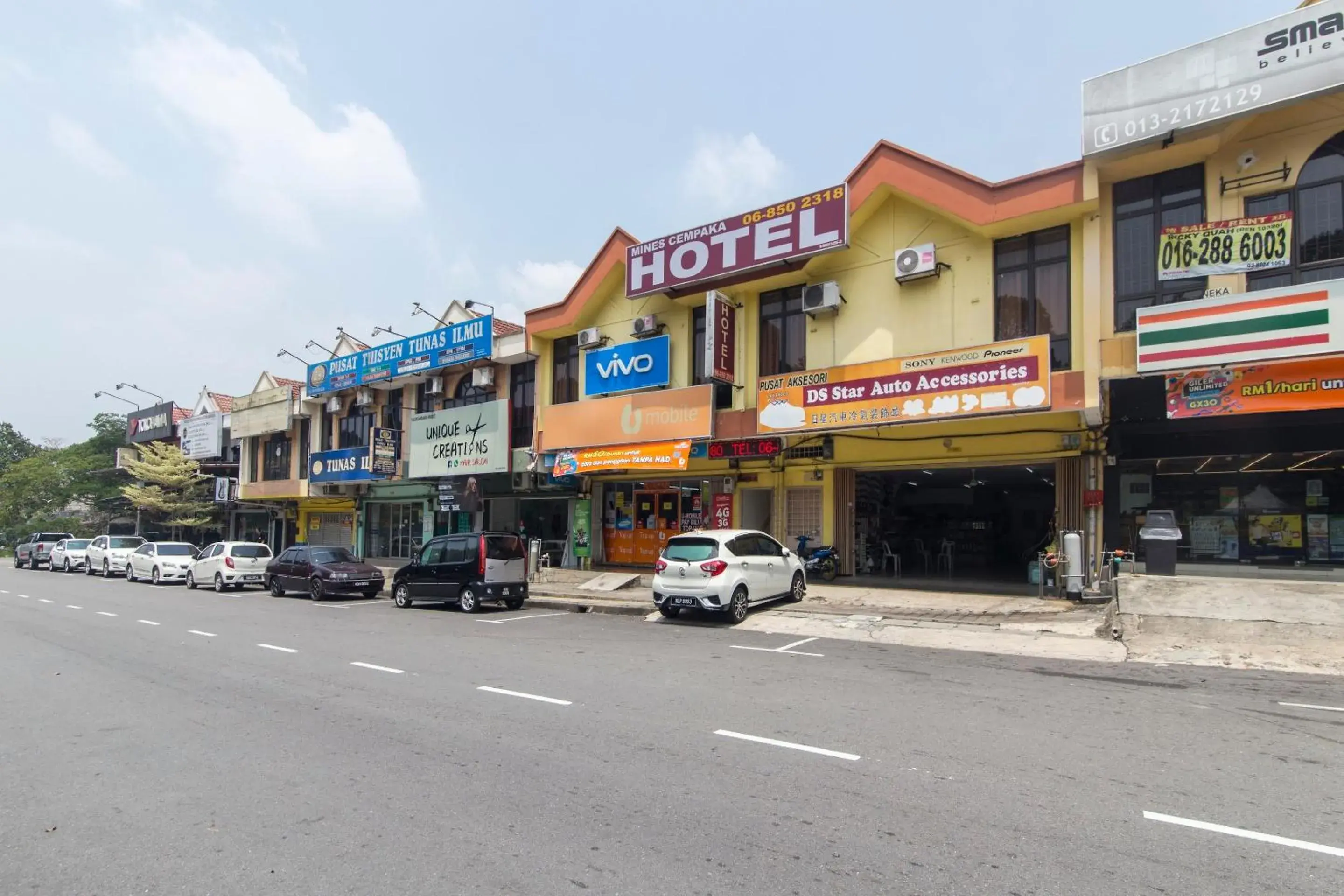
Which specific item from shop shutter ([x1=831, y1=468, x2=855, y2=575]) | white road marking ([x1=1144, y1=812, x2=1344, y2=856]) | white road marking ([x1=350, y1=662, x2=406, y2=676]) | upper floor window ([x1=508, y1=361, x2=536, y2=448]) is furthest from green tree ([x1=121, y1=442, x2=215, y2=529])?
white road marking ([x1=1144, y1=812, x2=1344, y2=856])

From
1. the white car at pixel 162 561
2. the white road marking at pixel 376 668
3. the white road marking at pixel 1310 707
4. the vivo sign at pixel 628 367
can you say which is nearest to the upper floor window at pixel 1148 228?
the white road marking at pixel 1310 707

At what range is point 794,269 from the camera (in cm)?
1903

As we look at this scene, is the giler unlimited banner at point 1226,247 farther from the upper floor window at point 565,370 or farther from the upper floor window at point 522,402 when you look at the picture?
the upper floor window at point 522,402

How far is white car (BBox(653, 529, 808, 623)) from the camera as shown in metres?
14.6

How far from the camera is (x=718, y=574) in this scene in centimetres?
1461

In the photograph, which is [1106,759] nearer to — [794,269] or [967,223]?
[967,223]

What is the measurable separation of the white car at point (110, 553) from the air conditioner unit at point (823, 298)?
27978mm

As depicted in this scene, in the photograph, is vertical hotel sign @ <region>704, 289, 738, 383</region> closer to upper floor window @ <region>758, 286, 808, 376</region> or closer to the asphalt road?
upper floor window @ <region>758, 286, 808, 376</region>

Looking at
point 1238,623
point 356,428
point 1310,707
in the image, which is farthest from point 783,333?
point 356,428

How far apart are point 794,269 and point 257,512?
115 ft

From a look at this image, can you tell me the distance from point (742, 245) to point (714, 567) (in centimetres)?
886

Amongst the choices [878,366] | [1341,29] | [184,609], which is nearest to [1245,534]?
[878,366]

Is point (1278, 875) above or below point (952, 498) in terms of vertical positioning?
below

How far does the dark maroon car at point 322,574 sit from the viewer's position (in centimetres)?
2105
